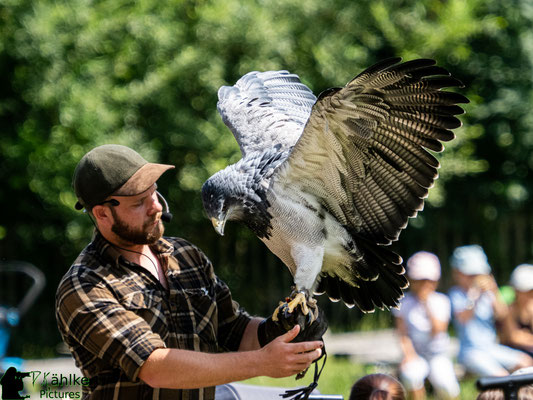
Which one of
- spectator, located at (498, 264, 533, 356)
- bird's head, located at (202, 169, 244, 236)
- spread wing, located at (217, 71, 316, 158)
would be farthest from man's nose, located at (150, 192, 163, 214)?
spectator, located at (498, 264, 533, 356)

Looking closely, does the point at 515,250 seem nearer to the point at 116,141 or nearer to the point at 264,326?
the point at 116,141

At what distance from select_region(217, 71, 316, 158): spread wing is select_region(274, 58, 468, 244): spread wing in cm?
40

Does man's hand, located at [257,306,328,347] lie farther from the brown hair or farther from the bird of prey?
the brown hair

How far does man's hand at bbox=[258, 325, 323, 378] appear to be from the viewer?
2.45 m

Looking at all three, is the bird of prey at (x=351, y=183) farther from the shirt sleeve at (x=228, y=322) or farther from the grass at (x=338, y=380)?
the grass at (x=338, y=380)

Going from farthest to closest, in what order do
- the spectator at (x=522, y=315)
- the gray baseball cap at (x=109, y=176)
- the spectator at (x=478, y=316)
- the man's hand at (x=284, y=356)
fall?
the spectator at (x=478, y=316)
the spectator at (x=522, y=315)
the gray baseball cap at (x=109, y=176)
the man's hand at (x=284, y=356)

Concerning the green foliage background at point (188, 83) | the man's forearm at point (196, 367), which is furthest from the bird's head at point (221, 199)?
the green foliage background at point (188, 83)

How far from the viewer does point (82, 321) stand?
254 cm

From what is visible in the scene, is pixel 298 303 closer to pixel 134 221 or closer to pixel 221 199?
pixel 221 199

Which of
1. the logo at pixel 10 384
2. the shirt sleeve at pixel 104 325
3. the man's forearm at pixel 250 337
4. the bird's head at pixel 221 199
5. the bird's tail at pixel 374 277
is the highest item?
the bird's head at pixel 221 199

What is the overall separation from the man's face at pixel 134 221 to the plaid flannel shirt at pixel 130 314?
82mm

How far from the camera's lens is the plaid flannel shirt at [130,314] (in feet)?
8.23

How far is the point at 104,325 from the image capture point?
2.51 metres

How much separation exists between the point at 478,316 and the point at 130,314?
11.6 feet
